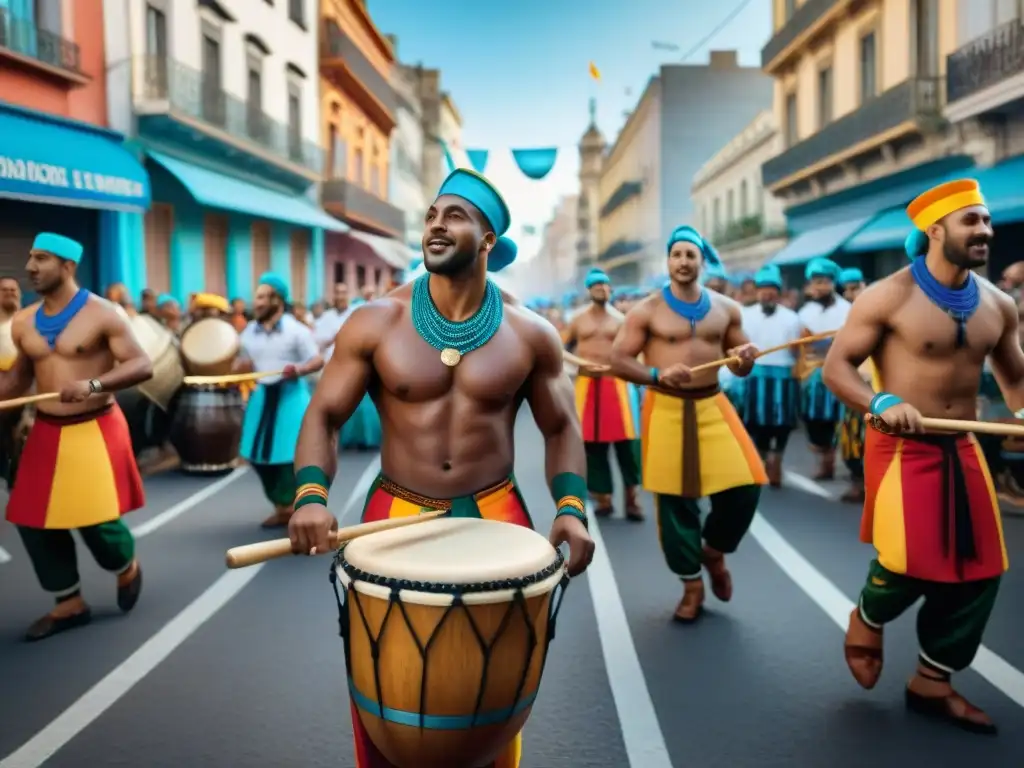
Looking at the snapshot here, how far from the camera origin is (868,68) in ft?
77.7

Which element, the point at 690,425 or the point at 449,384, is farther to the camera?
the point at 690,425

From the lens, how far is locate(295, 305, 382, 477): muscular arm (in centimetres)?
332

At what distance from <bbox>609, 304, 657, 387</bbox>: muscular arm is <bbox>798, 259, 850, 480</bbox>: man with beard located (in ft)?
14.3

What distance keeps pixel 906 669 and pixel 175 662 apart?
3.40 metres

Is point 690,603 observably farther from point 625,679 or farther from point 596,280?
point 596,280

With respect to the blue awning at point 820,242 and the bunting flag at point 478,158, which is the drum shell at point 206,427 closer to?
the bunting flag at point 478,158

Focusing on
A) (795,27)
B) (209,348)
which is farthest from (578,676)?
(795,27)

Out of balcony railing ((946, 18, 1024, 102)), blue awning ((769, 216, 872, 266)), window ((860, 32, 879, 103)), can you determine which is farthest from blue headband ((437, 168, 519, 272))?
window ((860, 32, 879, 103))

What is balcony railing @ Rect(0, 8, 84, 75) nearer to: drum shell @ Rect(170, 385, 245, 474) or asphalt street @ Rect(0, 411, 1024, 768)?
drum shell @ Rect(170, 385, 245, 474)

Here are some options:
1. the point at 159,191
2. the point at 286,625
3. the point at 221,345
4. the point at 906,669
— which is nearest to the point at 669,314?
the point at 906,669

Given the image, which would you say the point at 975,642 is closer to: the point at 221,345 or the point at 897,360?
the point at 897,360

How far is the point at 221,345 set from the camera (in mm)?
10820

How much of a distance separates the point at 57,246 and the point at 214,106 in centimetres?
1576

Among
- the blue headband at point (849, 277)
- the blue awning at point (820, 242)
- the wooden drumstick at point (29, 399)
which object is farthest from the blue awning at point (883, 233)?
the wooden drumstick at point (29, 399)
